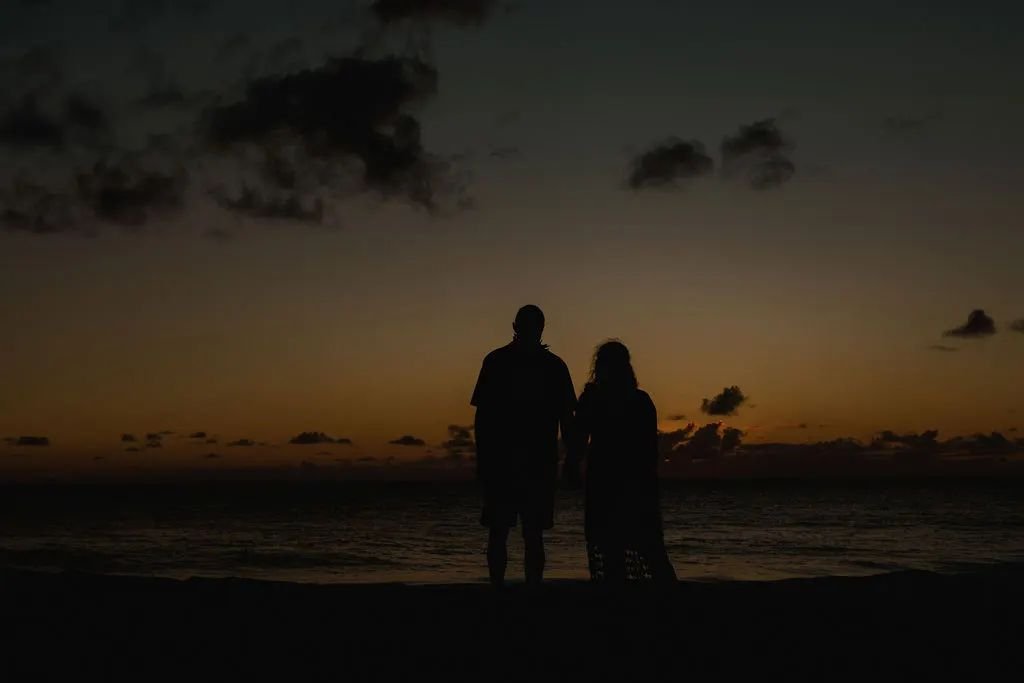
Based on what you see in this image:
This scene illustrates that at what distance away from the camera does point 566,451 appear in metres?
7.37

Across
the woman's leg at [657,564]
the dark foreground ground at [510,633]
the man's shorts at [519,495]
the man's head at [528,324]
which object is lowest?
the dark foreground ground at [510,633]

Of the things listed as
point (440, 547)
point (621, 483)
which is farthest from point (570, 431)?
point (440, 547)

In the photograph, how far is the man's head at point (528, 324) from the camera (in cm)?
739

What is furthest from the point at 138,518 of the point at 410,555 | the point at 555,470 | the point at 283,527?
the point at 555,470

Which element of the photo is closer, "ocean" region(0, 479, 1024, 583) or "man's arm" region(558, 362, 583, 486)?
"man's arm" region(558, 362, 583, 486)

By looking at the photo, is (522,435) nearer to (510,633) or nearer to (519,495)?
(519,495)

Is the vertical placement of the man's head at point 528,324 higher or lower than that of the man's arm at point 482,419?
higher

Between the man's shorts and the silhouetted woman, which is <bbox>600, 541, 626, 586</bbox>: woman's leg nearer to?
the silhouetted woman

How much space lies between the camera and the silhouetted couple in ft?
23.4

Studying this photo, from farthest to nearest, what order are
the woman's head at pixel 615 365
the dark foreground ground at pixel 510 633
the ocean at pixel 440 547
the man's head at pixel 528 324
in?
1. the ocean at pixel 440 547
2. the man's head at pixel 528 324
3. the woman's head at pixel 615 365
4. the dark foreground ground at pixel 510 633

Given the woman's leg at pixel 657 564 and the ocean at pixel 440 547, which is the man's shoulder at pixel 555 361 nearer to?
the woman's leg at pixel 657 564

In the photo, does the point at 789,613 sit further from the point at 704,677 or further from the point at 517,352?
the point at 517,352

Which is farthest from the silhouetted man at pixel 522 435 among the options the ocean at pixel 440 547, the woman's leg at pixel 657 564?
the ocean at pixel 440 547

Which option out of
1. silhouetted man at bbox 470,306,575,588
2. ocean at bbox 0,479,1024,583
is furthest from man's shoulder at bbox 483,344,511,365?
ocean at bbox 0,479,1024,583
